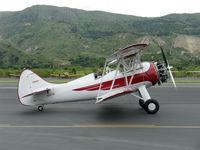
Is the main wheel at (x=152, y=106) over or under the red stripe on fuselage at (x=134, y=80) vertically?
under

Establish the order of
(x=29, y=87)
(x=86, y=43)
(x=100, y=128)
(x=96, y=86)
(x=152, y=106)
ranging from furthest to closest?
(x=86, y=43)
(x=29, y=87)
(x=96, y=86)
(x=152, y=106)
(x=100, y=128)

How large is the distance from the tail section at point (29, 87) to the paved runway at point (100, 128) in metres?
0.66

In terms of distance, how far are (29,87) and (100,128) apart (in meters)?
3.92

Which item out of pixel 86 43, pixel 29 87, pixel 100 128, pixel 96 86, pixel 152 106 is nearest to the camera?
pixel 100 128

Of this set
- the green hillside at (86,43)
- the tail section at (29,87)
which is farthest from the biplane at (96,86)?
the green hillside at (86,43)

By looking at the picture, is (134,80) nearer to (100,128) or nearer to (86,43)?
(100,128)

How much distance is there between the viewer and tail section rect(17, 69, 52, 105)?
8.52 meters

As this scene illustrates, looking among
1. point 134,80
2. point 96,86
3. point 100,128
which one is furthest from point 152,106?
point 100,128

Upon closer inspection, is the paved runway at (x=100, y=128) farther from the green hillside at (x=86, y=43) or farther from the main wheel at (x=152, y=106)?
the green hillside at (x=86, y=43)

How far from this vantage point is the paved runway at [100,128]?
5441 millimetres

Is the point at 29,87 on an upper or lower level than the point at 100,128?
upper

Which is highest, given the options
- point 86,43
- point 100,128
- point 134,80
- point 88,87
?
point 86,43

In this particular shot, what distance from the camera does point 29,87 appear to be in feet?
28.4

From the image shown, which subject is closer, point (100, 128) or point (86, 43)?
point (100, 128)
